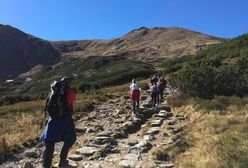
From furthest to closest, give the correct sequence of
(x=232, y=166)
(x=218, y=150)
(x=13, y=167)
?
(x=13, y=167) → (x=218, y=150) → (x=232, y=166)

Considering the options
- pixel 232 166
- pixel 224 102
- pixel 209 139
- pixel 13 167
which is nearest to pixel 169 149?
pixel 209 139

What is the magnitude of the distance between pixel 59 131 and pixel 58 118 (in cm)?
30

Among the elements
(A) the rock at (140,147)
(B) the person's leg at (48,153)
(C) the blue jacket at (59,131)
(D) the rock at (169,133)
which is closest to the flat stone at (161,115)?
(D) the rock at (169,133)

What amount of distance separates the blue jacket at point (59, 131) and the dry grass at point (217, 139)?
2.71 meters

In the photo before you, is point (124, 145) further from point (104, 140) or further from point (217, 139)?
point (217, 139)

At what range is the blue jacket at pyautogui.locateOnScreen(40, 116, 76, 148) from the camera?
9.27m

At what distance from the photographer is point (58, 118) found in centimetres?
938

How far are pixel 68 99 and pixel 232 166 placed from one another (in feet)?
12.8

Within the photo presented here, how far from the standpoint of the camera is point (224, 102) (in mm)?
18047

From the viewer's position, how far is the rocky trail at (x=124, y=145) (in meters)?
10.5

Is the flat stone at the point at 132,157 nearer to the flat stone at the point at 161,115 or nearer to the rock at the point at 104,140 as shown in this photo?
the rock at the point at 104,140

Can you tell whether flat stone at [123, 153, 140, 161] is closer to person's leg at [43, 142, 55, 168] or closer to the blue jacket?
the blue jacket

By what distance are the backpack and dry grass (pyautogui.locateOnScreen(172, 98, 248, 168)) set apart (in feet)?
10.2

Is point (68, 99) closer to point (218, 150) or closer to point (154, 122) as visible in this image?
point (218, 150)
